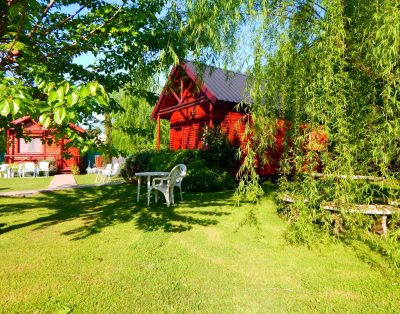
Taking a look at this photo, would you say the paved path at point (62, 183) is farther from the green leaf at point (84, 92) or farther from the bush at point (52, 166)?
the green leaf at point (84, 92)

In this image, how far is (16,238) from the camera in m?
4.64

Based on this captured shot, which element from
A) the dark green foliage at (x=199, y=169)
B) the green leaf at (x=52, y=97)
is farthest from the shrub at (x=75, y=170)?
the green leaf at (x=52, y=97)

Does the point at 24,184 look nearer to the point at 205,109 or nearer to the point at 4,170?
the point at 4,170

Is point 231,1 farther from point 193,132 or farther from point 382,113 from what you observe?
point 193,132

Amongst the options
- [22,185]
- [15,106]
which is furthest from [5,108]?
[22,185]

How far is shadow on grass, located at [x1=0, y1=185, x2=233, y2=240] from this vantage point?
17.8ft

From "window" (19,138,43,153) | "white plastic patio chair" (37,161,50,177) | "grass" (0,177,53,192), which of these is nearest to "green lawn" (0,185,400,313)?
"grass" (0,177,53,192)

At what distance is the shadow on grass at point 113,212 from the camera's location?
5.42 metres

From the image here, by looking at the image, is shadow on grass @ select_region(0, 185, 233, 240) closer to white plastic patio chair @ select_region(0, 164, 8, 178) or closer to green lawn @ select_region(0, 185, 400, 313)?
green lawn @ select_region(0, 185, 400, 313)

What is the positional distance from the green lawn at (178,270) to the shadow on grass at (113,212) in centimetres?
7

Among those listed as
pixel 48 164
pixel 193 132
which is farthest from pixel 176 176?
pixel 48 164

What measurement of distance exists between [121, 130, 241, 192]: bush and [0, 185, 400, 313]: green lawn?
3.88 metres

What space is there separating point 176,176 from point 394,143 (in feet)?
17.5

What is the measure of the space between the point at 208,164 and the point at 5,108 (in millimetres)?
8377
